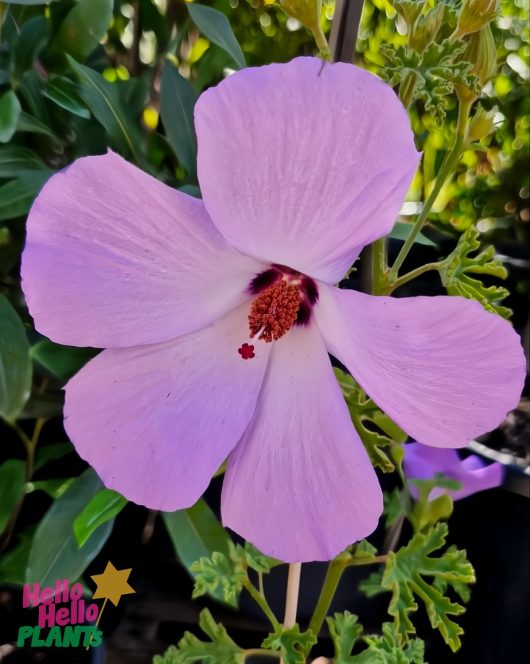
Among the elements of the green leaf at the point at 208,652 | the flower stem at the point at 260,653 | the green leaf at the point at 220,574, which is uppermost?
the green leaf at the point at 220,574

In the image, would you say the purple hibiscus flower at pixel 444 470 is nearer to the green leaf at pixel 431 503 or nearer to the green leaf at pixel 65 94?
the green leaf at pixel 431 503

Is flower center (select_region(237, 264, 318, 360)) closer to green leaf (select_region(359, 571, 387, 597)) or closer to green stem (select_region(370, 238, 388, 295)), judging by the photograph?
green stem (select_region(370, 238, 388, 295))

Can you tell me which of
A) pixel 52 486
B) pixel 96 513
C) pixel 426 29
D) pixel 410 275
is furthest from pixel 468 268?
pixel 52 486

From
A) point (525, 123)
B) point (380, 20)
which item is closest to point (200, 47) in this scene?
point (380, 20)

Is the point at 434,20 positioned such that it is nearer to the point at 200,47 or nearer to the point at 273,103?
the point at 273,103

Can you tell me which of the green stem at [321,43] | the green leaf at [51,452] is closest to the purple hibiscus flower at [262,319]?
the green stem at [321,43]

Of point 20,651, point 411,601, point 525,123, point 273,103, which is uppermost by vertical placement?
point 273,103
